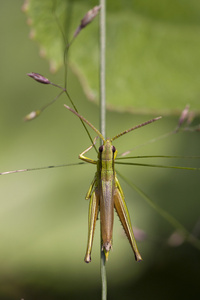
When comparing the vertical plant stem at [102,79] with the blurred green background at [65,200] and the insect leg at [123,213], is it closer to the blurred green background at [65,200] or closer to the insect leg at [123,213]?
the insect leg at [123,213]

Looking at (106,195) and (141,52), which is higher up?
(141,52)

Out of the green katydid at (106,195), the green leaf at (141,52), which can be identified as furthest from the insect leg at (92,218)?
the green leaf at (141,52)

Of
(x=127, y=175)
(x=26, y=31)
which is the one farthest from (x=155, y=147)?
(x=26, y=31)

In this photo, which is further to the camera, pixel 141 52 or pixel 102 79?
pixel 141 52

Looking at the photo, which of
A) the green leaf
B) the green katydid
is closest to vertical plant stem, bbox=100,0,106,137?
the green katydid

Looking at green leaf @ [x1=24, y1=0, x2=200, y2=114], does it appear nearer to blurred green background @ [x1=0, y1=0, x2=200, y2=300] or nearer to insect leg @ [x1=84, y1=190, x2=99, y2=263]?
blurred green background @ [x1=0, y1=0, x2=200, y2=300]

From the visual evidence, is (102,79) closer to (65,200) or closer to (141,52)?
(141,52)

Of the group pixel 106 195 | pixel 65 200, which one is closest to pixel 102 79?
pixel 106 195

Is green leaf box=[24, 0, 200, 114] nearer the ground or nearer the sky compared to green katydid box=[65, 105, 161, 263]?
nearer the sky
